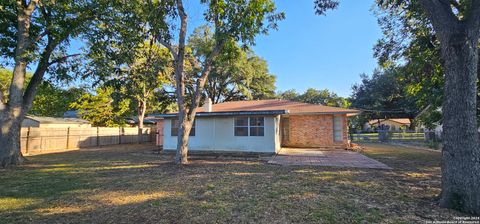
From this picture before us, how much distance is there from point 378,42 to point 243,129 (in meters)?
8.28

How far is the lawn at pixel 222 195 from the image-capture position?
4328mm

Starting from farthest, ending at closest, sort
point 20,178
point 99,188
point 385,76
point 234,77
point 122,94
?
point 385,76 < point 234,77 < point 122,94 < point 20,178 < point 99,188

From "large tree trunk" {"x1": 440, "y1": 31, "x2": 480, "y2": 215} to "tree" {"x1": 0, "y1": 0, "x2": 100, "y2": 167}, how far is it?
1220 centimetres

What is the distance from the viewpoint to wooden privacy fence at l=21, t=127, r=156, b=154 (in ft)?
49.2

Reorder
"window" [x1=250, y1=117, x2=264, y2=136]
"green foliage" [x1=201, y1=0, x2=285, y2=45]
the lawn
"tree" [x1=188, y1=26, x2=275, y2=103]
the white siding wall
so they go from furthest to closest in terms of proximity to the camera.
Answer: "tree" [x1=188, y1=26, x2=275, y2=103]
"window" [x1=250, y1=117, x2=264, y2=136]
the white siding wall
"green foliage" [x1=201, y1=0, x2=285, y2=45]
the lawn

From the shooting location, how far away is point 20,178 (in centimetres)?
772

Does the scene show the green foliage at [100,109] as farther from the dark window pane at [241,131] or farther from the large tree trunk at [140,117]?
the dark window pane at [241,131]

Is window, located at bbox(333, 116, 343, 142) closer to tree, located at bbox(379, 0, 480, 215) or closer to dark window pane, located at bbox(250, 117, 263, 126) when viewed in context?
dark window pane, located at bbox(250, 117, 263, 126)

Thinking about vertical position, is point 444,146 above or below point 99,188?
above

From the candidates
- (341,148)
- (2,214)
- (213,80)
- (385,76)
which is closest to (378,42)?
(341,148)

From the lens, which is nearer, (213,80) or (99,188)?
(99,188)

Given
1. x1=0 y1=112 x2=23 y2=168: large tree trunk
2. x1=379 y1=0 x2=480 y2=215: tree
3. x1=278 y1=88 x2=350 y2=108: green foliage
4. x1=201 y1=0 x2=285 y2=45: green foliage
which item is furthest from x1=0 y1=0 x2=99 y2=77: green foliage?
x1=278 y1=88 x2=350 y2=108: green foliage

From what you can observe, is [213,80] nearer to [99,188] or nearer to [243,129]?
[243,129]

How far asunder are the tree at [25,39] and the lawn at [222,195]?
79.5 inches
